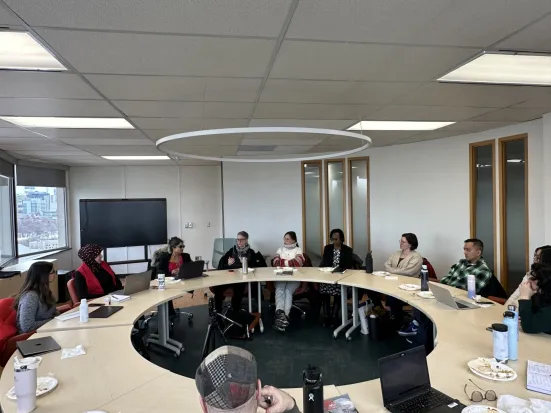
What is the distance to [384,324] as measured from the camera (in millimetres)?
4461

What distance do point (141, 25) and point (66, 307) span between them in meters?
3.14

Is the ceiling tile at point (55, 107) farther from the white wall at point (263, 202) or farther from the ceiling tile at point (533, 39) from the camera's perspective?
the white wall at point (263, 202)

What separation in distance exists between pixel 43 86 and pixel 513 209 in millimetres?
5180

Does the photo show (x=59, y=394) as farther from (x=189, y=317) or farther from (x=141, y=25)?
(x=189, y=317)

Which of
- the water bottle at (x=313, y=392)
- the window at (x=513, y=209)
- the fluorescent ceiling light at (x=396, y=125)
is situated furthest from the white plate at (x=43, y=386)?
the window at (x=513, y=209)

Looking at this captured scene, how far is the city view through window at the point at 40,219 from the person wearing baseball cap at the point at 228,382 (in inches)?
283

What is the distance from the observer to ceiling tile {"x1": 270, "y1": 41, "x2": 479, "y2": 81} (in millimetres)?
2107

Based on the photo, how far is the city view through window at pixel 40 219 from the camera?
22.0 feet

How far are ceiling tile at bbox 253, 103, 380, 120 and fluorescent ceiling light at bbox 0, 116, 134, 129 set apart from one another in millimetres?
1485

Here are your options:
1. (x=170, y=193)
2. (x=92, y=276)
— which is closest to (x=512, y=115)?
(x=92, y=276)

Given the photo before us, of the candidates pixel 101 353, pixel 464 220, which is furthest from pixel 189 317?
pixel 464 220

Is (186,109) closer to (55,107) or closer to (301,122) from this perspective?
(55,107)

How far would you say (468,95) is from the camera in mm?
3156

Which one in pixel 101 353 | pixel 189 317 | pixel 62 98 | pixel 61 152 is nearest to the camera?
pixel 101 353
